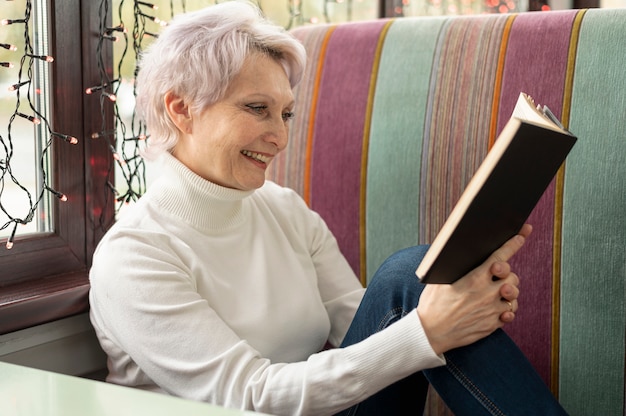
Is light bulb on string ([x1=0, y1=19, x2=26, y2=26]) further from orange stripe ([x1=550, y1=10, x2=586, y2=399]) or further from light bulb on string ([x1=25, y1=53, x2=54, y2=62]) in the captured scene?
orange stripe ([x1=550, y1=10, x2=586, y2=399])

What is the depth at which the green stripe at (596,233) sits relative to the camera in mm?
1490

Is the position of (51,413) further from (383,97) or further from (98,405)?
(383,97)

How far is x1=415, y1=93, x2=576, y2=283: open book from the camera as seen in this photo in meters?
1.05

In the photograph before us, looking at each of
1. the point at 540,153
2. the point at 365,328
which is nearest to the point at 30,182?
the point at 365,328

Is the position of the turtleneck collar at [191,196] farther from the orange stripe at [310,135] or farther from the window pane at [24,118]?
the orange stripe at [310,135]

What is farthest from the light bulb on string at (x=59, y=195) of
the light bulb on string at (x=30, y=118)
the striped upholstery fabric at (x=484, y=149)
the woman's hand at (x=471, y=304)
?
the woman's hand at (x=471, y=304)

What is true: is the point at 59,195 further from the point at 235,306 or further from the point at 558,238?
the point at 558,238

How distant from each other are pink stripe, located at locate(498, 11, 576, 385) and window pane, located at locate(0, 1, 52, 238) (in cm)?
A: 87

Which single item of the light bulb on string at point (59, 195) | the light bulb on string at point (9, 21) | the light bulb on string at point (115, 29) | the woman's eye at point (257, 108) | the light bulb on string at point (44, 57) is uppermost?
the light bulb on string at point (9, 21)

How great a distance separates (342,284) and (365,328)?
25 cm

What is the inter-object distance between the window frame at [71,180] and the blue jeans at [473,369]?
535 millimetres

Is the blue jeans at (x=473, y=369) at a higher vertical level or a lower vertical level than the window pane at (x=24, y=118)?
lower

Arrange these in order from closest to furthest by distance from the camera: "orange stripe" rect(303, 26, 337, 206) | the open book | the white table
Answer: the white table, the open book, "orange stripe" rect(303, 26, 337, 206)

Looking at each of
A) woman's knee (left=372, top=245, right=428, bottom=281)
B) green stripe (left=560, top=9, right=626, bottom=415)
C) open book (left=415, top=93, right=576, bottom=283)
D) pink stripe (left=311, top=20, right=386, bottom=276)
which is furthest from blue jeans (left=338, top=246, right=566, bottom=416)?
pink stripe (left=311, top=20, right=386, bottom=276)
